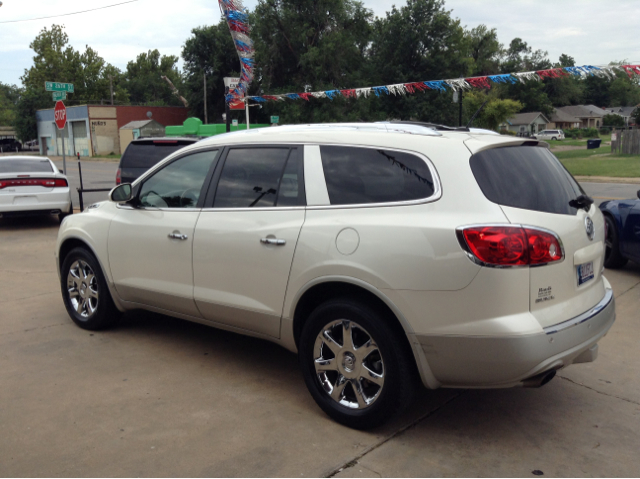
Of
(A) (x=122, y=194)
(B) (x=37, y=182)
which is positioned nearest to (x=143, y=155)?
(B) (x=37, y=182)

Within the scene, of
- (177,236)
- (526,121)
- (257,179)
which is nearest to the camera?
(257,179)

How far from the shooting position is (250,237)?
412 centimetres

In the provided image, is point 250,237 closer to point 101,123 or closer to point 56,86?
point 56,86

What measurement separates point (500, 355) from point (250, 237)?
1.80 metres

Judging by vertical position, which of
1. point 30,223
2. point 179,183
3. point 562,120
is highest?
point 562,120

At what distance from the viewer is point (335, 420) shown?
3.78 m

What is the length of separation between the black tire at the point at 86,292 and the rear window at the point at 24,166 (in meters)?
7.17

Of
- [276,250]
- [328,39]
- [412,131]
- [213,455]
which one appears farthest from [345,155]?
[328,39]

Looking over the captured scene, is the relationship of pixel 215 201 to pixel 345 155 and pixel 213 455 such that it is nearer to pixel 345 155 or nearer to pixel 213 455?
pixel 345 155

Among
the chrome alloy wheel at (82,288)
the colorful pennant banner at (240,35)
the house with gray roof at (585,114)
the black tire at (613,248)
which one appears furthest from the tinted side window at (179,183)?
the house with gray roof at (585,114)

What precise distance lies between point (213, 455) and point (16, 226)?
10.9 m

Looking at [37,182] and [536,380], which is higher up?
[37,182]

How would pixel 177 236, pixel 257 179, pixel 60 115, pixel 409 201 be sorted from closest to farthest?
1. pixel 409 201
2. pixel 257 179
3. pixel 177 236
4. pixel 60 115

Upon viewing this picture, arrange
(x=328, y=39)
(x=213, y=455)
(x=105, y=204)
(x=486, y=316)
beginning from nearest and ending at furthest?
1. (x=486, y=316)
2. (x=213, y=455)
3. (x=105, y=204)
4. (x=328, y=39)
